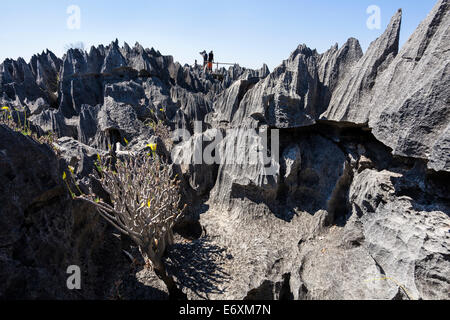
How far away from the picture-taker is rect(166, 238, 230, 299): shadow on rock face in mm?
4937

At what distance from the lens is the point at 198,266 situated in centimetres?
538

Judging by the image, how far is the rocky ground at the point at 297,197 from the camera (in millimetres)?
3670

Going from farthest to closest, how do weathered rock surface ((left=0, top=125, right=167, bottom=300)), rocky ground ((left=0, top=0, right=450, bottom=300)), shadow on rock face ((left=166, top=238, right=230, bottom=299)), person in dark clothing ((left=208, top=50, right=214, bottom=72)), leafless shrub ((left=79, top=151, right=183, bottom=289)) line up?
person in dark clothing ((left=208, top=50, right=214, bottom=72)), shadow on rock face ((left=166, top=238, right=230, bottom=299)), leafless shrub ((left=79, top=151, right=183, bottom=289)), rocky ground ((left=0, top=0, right=450, bottom=300)), weathered rock surface ((left=0, top=125, right=167, bottom=300))

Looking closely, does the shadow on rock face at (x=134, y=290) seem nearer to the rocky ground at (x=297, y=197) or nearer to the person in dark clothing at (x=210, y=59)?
the rocky ground at (x=297, y=197)

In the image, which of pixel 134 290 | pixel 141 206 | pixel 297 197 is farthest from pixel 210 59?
pixel 134 290

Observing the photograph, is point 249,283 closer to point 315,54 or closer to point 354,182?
point 354,182

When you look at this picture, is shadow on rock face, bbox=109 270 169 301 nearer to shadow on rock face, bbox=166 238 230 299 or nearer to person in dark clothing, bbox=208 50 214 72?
shadow on rock face, bbox=166 238 230 299

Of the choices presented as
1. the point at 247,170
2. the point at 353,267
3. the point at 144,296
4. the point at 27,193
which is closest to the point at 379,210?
the point at 353,267

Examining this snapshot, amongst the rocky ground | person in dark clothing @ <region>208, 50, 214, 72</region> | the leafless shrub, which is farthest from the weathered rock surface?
person in dark clothing @ <region>208, 50, 214, 72</region>

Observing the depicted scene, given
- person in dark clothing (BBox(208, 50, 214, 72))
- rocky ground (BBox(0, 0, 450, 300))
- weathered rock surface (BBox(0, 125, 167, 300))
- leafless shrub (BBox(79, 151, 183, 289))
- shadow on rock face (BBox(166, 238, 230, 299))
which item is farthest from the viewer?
person in dark clothing (BBox(208, 50, 214, 72))

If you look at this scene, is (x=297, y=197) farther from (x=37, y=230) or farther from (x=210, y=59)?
(x=210, y=59)

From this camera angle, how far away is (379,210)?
484 cm

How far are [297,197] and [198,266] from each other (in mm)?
3318

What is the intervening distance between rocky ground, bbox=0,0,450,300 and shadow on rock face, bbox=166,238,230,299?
1.1 inches
